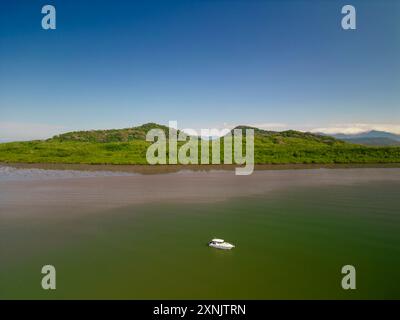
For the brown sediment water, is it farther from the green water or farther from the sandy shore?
the sandy shore

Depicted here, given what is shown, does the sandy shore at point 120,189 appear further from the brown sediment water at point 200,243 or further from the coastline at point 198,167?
the coastline at point 198,167

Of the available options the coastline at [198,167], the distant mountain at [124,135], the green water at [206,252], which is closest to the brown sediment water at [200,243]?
the green water at [206,252]

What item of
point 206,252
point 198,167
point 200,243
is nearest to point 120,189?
point 200,243

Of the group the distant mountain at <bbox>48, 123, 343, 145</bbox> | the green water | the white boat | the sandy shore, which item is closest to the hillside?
the distant mountain at <bbox>48, 123, 343, 145</bbox>

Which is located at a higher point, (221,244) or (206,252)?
(221,244)

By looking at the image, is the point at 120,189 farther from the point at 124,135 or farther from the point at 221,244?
the point at 124,135

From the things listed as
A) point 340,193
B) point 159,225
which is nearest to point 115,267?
point 159,225
